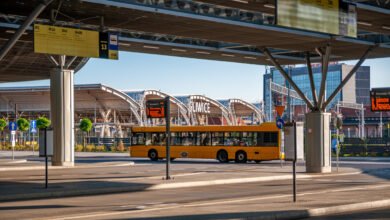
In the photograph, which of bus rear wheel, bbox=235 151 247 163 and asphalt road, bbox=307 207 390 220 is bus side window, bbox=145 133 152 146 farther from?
asphalt road, bbox=307 207 390 220

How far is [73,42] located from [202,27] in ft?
16.0

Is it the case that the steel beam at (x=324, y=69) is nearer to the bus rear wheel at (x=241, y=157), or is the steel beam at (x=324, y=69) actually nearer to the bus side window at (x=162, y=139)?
the bus rear wheel at (x=241, y=157)

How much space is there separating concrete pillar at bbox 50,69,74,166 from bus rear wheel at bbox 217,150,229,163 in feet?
40.5

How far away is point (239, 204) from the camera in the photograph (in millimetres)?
16969

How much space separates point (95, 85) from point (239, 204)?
66239 mm

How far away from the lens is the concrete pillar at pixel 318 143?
1286 inches

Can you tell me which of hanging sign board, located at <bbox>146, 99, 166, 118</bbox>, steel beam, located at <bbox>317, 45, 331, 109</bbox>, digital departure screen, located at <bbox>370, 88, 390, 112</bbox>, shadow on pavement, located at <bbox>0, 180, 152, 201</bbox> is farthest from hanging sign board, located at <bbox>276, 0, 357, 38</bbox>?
digital departure screen, located at <bbox>370, 88, 390, 112</bbox>

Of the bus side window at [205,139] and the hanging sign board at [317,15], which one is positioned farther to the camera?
the bus side window at [205,139]

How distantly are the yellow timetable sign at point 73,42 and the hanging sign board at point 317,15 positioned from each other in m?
7.95

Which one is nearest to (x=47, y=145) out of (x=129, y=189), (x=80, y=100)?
(x=129, y=189)

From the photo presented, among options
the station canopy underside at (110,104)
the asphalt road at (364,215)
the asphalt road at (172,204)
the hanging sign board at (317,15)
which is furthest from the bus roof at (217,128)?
the station canopy underside at (110,104)

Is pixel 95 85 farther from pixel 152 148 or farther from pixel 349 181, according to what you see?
pixel 349 181

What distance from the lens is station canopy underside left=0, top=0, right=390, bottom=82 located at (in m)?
22.8

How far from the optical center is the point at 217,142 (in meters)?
46.8
